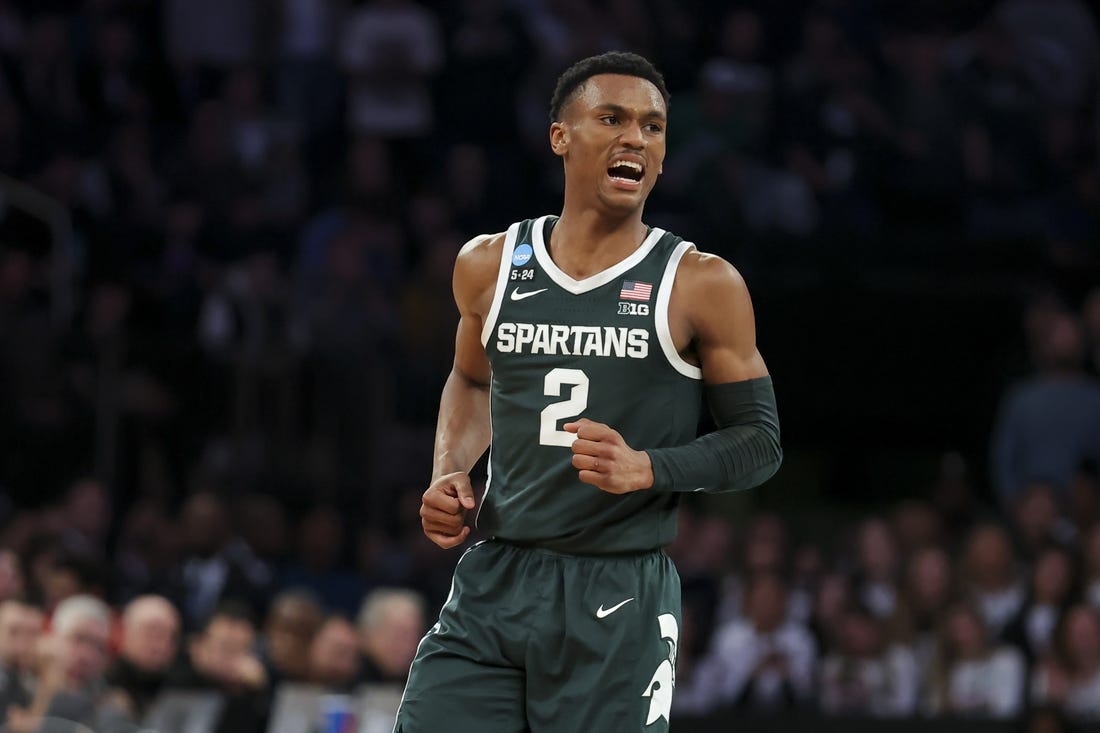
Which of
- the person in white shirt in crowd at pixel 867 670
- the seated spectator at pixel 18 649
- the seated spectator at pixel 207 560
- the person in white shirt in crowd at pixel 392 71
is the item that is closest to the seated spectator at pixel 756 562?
the person in white shirt in crowd at pixel 867 670

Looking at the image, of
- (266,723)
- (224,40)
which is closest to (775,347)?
(266,723)

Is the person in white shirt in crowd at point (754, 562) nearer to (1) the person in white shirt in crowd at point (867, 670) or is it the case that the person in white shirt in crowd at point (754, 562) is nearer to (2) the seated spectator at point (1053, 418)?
(1) the person in white shirt in crowd at point (867, 670)

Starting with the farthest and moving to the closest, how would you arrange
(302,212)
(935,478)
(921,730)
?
(302,212) → (935,478) → (921,730)

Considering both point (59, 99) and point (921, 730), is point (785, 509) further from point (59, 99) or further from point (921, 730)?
point (59, 99)

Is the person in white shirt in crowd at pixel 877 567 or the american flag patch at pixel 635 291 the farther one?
the person in white shirt in crowd at pixel 877 567

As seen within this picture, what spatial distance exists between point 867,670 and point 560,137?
611cm

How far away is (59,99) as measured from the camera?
1370 centimetres

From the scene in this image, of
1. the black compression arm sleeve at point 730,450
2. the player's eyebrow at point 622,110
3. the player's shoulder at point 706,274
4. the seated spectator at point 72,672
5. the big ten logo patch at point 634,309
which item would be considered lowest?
the seated spectator at point 72,672

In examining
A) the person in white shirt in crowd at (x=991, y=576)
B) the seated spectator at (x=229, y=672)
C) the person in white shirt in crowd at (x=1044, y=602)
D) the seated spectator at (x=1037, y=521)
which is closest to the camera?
the seated spectator at (x=229, y=672)

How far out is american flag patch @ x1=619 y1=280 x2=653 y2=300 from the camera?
471 centimetres

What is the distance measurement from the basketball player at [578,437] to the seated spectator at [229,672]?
4.87m

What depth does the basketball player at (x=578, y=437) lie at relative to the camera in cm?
459

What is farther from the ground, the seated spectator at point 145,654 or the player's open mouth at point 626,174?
the player's open mouth at point 626,174

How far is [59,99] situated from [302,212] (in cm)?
205
